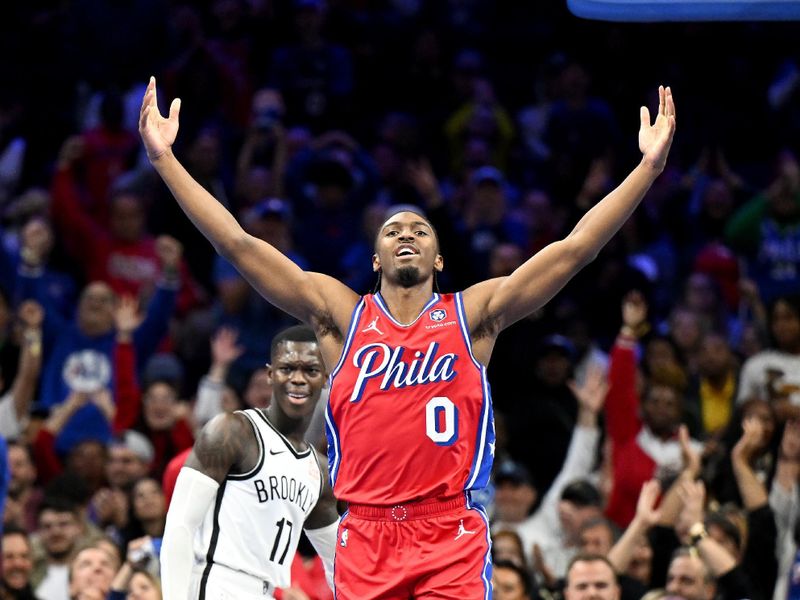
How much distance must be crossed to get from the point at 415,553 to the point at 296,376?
126 centimetres

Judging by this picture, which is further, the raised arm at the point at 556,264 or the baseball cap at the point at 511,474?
the baseball cap at the point at 511,474

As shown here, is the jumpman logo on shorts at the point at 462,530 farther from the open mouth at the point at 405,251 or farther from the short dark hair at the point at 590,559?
the short dark hair at the point at 590,559

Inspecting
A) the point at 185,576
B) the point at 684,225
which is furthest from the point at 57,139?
the point at 185,576

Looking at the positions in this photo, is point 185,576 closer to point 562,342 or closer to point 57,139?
point 562,342

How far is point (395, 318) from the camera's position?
5.70m

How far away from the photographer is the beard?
18.6 ft

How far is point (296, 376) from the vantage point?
648cm

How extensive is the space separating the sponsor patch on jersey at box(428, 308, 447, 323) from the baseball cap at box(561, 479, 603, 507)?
144 inches

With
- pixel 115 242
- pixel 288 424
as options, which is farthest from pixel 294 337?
pixel 115 242

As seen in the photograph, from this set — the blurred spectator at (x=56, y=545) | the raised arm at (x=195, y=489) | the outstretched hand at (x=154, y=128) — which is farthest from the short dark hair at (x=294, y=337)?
the blurred spectator at (x=56, y=545)

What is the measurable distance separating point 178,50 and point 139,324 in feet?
11.8

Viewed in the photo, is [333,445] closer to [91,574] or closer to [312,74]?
[91,574]

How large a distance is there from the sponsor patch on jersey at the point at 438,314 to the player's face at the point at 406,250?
0.40 feet

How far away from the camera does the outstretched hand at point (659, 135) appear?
5770mm
